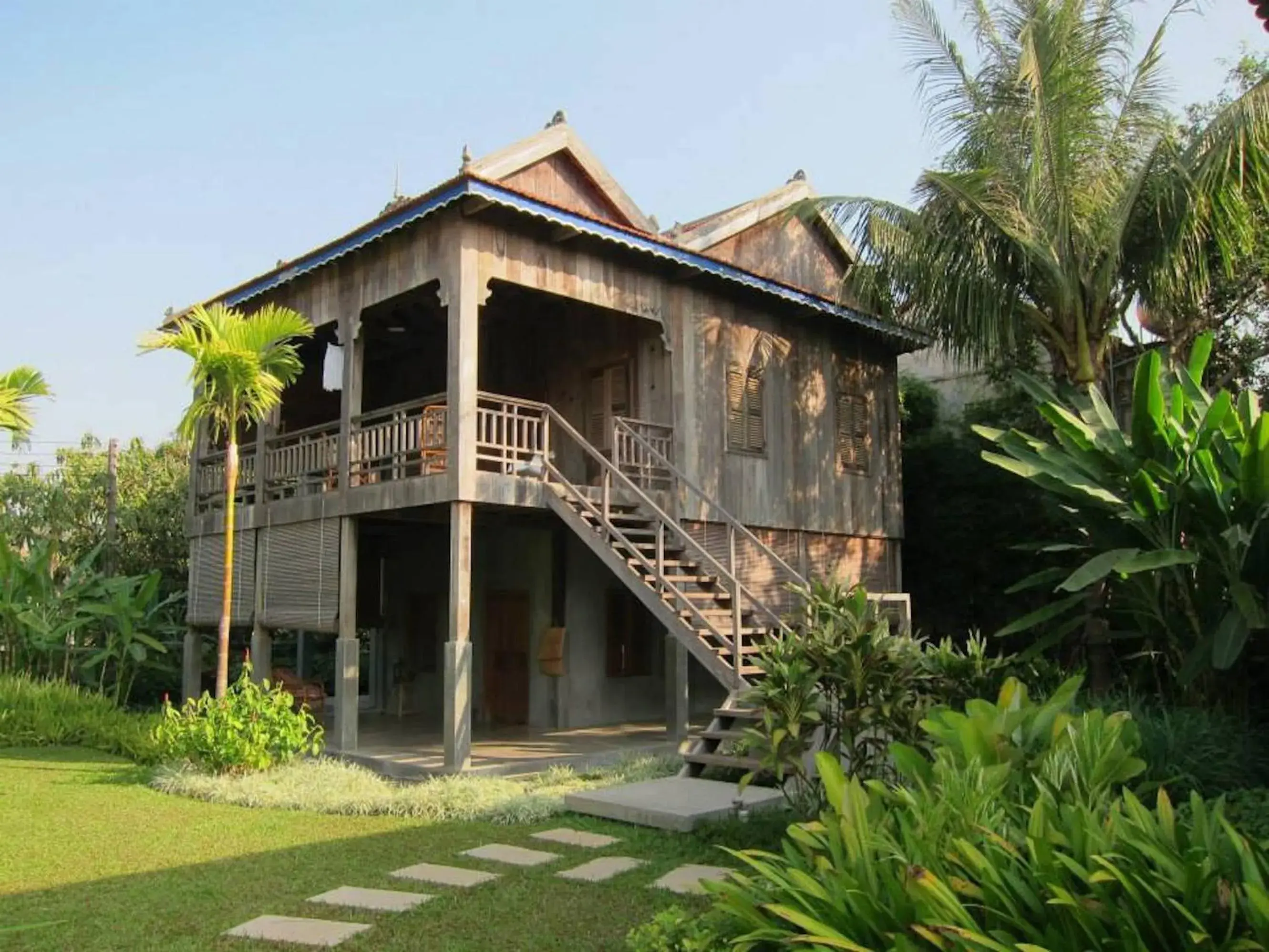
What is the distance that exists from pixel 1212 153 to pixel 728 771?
792 centimetres

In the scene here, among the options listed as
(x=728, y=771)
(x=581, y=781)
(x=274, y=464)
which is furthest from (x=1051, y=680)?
(x=274, y=464)

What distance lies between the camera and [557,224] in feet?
37.8

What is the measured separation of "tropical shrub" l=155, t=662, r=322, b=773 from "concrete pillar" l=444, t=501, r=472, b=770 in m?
1.40

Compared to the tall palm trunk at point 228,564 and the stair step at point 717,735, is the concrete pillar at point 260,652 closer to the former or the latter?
the tall palm trunk at point 228,564

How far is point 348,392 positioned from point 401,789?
501 cm

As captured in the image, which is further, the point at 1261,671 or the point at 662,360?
the point at 662,360

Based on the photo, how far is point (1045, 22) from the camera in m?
11.9

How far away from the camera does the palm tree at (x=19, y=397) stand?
9586 millimetres

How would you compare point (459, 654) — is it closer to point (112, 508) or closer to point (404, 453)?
point (404, 453)

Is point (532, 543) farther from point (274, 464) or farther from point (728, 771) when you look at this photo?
point (728, 771)

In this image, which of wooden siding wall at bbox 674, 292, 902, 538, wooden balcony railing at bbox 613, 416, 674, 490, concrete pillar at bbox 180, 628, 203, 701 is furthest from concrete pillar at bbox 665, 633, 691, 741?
concrete pillar at bbox 180, 628, 203, 701

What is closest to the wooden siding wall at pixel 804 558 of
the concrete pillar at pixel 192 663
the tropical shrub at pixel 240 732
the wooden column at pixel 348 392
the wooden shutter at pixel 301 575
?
the wooden column at pixel 348 392

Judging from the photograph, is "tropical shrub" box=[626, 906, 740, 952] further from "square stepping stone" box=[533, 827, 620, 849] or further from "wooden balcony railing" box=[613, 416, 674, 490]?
"wooden balcony railing" box=[613, 416, 674, 490]

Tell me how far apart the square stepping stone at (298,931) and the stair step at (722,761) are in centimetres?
381
